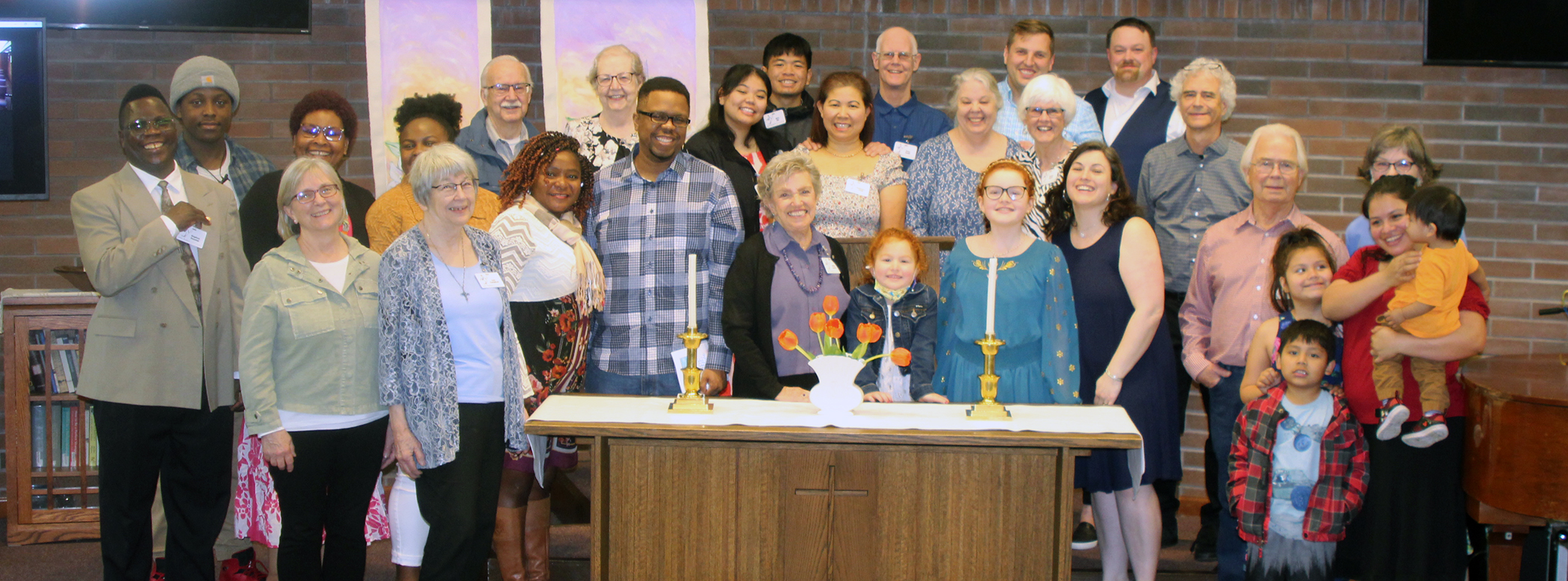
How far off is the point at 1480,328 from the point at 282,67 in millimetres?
4993

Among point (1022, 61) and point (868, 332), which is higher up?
point (1022, 61)

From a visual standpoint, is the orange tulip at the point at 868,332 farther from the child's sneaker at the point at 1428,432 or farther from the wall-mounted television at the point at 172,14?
the wall-mounted television at the point at 172,14

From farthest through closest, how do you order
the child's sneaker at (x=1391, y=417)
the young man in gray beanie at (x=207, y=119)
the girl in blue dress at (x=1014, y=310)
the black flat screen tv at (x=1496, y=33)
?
the black flat screen tv at (x=1496, y=33) → the young man in gray beanie at (x=207, y=119) → the girl in blue dress at (x=1014, y=310) → the child's sneaker at (x=1391, y=417)

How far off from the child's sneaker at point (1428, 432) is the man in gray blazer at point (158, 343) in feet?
12.2

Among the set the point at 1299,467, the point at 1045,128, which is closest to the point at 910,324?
the point at 1045,128

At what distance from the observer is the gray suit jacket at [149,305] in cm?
326

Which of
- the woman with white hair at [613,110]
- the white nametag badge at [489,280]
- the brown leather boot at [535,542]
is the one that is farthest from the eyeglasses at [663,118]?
the brown leather boot at [535,542]

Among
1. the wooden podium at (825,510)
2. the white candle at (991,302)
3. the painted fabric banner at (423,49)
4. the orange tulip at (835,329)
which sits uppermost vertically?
the painted fabric banner at (423,49)

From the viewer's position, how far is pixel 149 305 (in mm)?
3342

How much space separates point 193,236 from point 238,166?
61cm

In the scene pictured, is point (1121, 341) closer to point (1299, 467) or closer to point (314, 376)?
point (1299, 467)

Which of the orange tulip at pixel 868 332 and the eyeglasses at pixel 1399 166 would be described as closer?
the orange tulip at pixel 868 332

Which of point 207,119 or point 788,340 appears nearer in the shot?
point 788,340

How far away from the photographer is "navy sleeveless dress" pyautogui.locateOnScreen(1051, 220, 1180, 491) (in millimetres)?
3312
